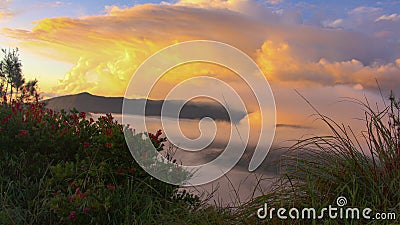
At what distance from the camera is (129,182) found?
21.5 feet

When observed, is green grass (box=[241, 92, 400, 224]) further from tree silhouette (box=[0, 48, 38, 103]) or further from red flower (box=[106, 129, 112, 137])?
tree silhouette (box=[0, 48, 38, 103])

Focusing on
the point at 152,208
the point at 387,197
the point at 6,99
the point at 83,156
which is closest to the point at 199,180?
the point at 152,208

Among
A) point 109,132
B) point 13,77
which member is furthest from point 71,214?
point 13,77

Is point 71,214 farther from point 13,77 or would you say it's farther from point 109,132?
point 13,77

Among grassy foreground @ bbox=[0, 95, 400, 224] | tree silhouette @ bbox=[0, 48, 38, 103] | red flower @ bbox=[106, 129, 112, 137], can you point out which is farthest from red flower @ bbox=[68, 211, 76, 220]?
tree silhouette @ bbox=[0, 48, 38, 103]

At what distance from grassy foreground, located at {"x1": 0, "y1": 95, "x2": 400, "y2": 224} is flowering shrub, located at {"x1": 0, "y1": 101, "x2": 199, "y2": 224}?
1cm

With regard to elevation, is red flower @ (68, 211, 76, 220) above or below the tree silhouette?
below

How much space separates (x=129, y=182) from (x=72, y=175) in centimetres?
77

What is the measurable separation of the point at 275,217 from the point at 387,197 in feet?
3.97

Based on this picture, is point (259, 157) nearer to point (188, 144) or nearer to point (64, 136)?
point (188, 144)

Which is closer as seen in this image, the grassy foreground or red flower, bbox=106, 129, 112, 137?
the grassy foreground

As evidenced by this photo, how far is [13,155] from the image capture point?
24.2ft

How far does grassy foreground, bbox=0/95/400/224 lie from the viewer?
500 centimetres

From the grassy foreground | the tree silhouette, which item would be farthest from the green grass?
the tree silhouette
